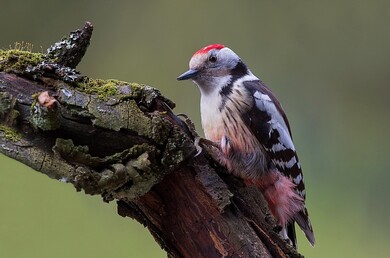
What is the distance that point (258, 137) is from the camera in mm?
1432

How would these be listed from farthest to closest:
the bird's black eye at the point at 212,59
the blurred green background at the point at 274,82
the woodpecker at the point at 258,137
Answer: the blurred green background at the point at 274,82, the bird's black eye at the point at 212,59, the woodpecker at the point at 258,137

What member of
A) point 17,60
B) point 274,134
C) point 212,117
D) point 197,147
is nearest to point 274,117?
point 274,134

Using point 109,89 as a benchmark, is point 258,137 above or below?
below

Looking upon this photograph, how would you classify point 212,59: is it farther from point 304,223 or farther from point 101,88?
point 101,88

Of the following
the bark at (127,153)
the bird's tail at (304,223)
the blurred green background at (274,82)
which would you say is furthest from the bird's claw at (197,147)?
the blurred green background at (274,82)

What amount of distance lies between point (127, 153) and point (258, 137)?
0.52 m

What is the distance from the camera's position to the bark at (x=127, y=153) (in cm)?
94

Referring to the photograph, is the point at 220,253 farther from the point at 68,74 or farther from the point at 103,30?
the point at 103,30

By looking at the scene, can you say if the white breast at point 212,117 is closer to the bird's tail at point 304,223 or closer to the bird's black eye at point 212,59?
the bird's black eye at point 212,59

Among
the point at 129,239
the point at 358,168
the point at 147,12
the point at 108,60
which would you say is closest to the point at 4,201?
the point at 129,239

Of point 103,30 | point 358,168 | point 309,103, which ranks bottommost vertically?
point 358,168

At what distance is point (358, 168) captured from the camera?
2213 millimetres

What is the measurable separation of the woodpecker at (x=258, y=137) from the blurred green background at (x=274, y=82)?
0.64m

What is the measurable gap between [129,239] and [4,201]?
487 millimetres
